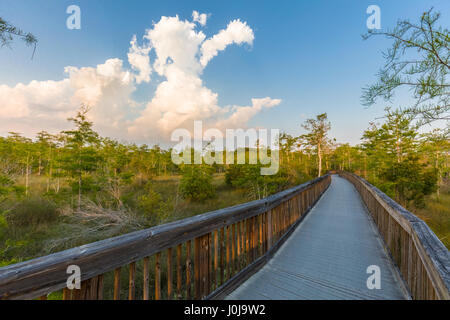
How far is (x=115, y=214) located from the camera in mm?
9258

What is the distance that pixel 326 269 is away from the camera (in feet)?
9.61

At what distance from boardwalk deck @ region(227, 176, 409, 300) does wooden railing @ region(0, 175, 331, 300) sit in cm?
23

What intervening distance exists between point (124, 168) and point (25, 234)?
12.6 m

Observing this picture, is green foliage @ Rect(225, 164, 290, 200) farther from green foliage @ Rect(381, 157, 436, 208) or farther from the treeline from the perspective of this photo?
green foliage @ Rect(381, 157, 436, 208)

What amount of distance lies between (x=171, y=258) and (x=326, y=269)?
257 centimetres

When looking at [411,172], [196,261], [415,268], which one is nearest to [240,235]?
[196,261]

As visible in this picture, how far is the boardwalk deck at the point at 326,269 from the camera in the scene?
2.36 m

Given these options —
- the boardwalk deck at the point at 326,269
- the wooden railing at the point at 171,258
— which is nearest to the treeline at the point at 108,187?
the boardwalk deck at the point at 326,269

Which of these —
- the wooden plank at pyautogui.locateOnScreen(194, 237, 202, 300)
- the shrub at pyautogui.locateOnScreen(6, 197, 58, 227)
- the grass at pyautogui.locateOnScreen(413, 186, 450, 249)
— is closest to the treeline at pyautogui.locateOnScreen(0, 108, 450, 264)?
the shrub at pyautogui.locateOnScreen(6, 197, 58, 227)

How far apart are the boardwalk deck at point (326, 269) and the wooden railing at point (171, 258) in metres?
0.23

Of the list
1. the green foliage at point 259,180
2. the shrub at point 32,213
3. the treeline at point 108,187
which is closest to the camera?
the treeline at point 108,187

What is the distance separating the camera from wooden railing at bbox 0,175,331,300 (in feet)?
3.12

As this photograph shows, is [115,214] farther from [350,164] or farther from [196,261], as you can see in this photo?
[350,164]

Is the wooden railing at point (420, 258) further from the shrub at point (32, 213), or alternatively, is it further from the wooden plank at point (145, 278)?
the shrub at point (32, 213)
